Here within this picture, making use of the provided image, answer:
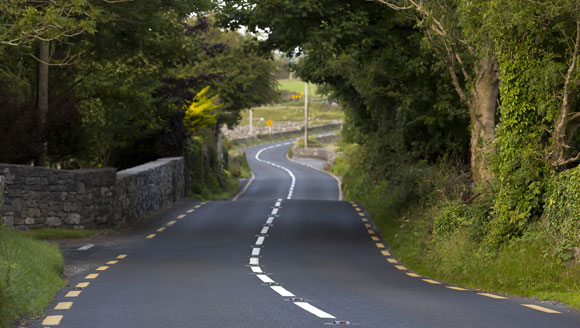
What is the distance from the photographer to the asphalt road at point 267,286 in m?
9.98

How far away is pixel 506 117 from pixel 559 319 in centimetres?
591

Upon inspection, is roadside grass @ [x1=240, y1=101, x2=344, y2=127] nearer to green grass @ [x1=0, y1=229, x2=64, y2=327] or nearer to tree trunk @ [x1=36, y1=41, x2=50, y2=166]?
tree trunk @ [x1=36, y1=41, x2=50, y2=166]

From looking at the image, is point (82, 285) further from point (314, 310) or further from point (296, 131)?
point (296, 131)

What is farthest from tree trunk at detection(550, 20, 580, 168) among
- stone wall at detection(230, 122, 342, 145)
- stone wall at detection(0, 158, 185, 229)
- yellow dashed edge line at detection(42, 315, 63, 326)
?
stone wall at detection(230, 122, 342, 145)

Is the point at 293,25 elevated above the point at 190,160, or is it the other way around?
the point at 293,25

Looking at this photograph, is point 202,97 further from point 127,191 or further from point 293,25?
point 293,25

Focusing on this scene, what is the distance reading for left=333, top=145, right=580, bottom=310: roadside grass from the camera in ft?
42.1

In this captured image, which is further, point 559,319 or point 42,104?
point 42,104

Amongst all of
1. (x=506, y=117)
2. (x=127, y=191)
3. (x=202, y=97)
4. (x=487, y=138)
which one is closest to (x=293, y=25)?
(x=487, y=138)

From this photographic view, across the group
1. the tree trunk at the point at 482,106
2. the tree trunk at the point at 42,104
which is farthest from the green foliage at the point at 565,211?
the tree trunk at the point at 42,104

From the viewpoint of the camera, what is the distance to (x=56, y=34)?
1694 centimetres

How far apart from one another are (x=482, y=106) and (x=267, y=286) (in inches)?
333

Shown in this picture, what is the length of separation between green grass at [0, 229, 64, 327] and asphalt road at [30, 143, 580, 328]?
291 millimetres

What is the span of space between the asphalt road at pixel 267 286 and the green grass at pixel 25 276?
291mm
